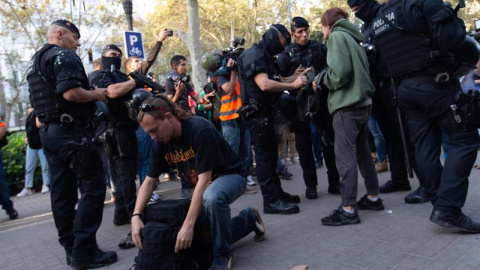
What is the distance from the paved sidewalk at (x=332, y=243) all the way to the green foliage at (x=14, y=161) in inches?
149

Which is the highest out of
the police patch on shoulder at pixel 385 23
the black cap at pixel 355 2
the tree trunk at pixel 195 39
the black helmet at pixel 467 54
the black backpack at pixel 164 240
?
the tree trunk at pixel 195 39

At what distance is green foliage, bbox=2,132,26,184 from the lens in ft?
28.8

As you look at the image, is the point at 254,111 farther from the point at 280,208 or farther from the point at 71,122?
the point at 71,122

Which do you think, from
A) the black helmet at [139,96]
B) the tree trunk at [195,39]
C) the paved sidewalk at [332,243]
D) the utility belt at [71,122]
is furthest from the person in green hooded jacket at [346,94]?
the tree trunk at [195,39]

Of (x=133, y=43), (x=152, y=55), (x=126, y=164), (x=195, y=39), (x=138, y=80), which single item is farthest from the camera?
(x=195, y=39)

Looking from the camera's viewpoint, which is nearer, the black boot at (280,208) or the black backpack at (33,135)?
the black boot at (280,208)

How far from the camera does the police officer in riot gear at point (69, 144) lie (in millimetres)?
3547

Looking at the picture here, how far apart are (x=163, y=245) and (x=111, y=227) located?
8.04 feet

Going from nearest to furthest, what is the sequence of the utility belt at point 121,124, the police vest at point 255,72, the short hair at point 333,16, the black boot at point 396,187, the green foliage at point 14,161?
the short hair at point 333,16, the police vest at point 255,72, the utility belt at point 121,124, the black boot at point 396,187, the green foliage at point 14,161

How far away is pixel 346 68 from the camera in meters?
3.82

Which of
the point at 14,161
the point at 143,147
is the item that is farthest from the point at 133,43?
the point at 14,161

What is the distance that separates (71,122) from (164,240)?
1.51 metres

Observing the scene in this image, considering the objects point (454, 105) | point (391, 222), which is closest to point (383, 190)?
point (391, 222)

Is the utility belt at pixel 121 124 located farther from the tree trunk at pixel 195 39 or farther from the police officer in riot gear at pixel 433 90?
the tree trunk at pixel 195 39
